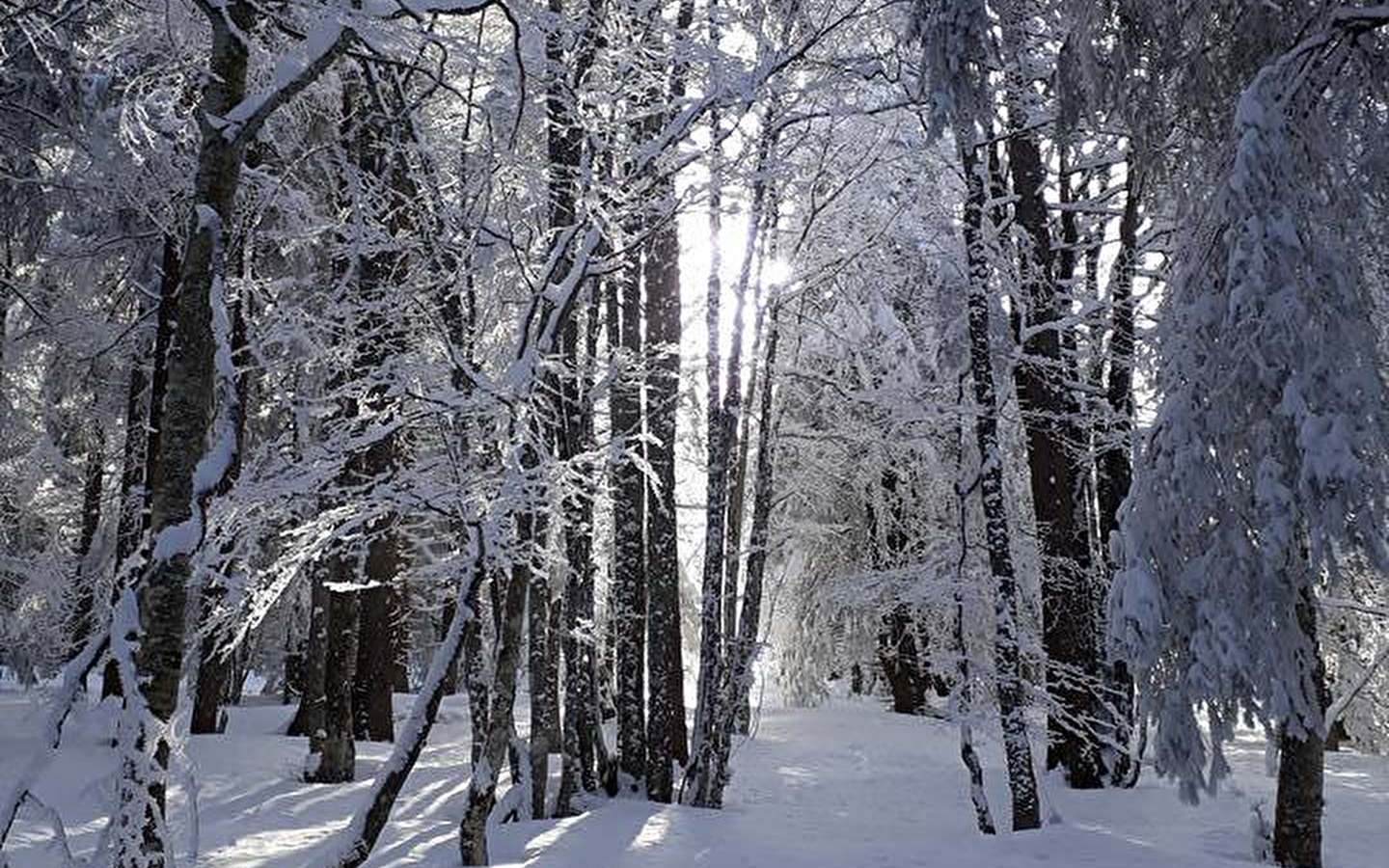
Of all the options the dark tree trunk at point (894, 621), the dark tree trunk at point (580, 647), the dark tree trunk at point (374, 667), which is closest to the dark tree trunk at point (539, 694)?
the dark tree trunk at point (580, 647)

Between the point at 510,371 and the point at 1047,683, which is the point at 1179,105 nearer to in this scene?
the point at 510,371

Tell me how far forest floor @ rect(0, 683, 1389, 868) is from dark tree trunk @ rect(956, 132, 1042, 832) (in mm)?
559

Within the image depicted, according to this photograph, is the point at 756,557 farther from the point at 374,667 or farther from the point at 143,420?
the point at 143,420

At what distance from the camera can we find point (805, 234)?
1041 centimetres

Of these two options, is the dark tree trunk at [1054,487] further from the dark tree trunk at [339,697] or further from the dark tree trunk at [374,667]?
the dark tree trunk at [374,667]

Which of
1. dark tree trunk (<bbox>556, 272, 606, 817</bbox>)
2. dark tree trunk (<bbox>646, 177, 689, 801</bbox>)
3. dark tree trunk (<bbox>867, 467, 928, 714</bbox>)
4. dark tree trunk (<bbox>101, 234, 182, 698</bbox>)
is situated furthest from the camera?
dark tree trunk (<bbox>867, 467, 928, 714</bbox>)

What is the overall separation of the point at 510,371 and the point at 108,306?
12371 millimetres

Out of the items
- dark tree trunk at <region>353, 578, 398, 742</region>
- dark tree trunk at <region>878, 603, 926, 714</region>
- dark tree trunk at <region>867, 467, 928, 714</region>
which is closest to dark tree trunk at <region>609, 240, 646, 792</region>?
dark tree trunk at <region>353, 578, 398, 742</region>

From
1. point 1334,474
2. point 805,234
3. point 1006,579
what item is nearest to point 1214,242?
point 1334,474

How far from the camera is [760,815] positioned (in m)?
9.60

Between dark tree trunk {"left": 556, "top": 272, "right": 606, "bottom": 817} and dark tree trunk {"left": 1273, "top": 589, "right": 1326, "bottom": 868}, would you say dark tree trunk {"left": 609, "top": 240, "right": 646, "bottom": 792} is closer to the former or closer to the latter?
dark tree trunk {"left": 556, "top": 272, "right": 606, "bottom": 817}

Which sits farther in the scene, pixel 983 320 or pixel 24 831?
pixel 983 320

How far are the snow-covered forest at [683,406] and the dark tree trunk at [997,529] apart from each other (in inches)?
2.1

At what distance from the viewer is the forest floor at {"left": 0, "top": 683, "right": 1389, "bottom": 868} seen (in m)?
7.27
